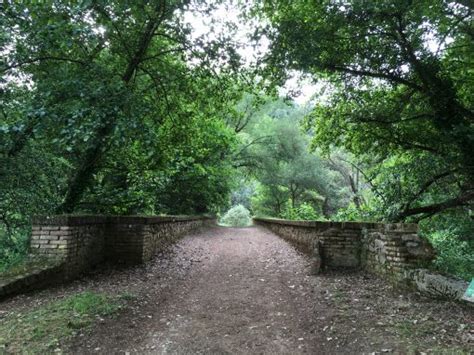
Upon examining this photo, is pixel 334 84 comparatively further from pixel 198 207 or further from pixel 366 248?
pixel 198 207

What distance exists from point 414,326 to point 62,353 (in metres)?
3.76

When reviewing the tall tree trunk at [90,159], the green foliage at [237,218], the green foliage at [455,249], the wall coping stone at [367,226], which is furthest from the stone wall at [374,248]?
the green foliage at [237,218]

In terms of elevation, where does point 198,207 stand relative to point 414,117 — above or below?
below

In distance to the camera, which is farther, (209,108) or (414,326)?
(209,108)

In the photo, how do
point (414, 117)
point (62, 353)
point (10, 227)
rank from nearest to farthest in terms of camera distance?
point (62, 353) → point (10, 227) → point (414, 117)

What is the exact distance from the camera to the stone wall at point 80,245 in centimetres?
554

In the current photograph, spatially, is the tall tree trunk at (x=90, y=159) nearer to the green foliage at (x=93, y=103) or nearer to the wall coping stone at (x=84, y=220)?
the green foliage at (x=93, y=103)

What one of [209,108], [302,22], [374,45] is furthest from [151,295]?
[374,45]

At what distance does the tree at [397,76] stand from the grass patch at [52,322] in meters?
6.08

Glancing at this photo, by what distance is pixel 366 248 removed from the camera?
676 cm

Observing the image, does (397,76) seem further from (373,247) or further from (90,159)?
(90,159)

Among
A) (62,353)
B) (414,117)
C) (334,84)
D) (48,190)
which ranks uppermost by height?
(334,84)

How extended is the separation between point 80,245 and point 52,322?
243 cm

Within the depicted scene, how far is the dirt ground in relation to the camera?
3.79 metres
